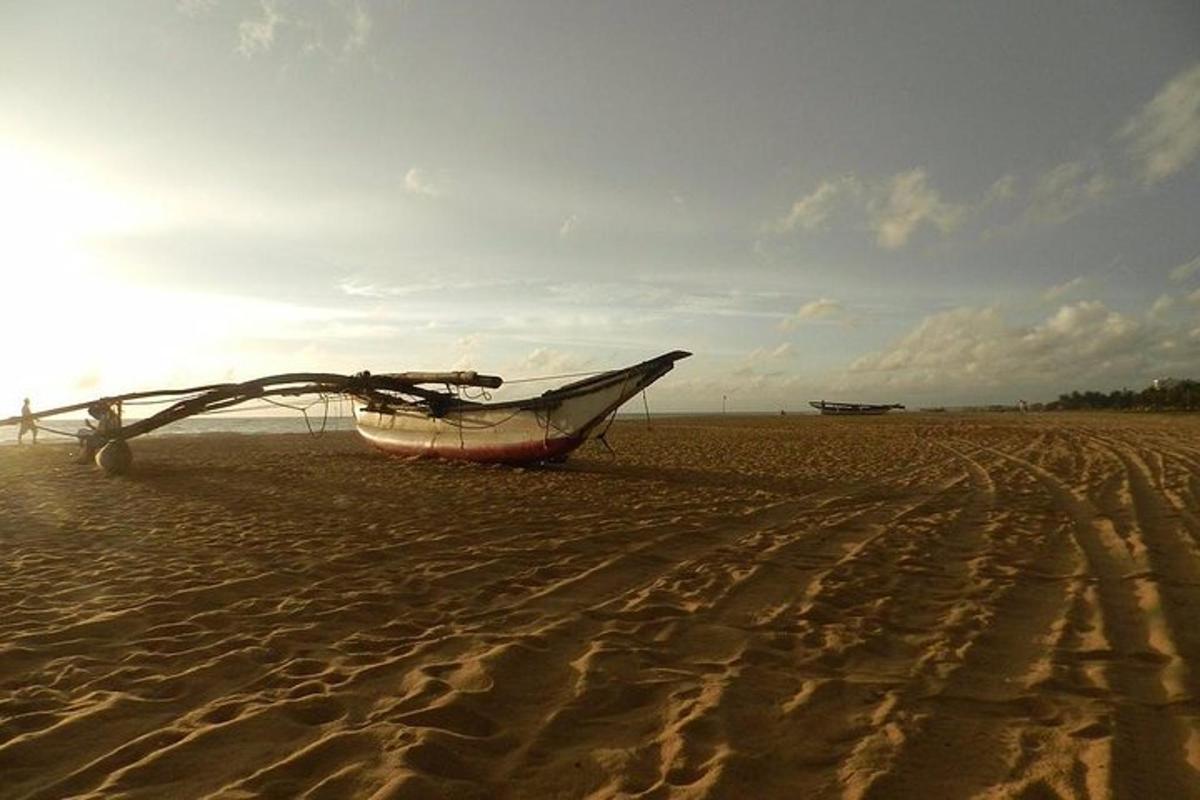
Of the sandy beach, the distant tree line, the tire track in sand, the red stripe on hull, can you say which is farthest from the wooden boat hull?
the distant tree line

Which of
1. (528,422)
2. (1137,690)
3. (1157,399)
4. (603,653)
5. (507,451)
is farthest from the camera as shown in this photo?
(1157,399)

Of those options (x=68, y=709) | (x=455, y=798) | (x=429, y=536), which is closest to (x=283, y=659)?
(x=68, y=709)

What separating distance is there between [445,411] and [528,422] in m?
2.84

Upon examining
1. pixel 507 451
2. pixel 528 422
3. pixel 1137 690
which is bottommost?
pixel 1137 690

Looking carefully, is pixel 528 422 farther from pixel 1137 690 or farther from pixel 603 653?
pixel 1137 690

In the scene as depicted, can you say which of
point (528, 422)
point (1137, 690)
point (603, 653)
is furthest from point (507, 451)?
point (1137, 690)

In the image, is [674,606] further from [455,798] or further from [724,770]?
[455,798]

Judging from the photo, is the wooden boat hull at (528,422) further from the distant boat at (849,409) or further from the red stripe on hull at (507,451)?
the distant boat at (849,409)

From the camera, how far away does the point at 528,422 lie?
46.0 feet

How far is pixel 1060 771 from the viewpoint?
2.53m

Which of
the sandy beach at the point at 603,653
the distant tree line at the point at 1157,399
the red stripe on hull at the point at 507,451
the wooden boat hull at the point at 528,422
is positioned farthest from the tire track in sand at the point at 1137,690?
the distant tree line at the point at 1157,399

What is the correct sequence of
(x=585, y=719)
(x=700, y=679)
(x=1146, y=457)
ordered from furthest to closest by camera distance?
(x=1146, y=457) < (x=700, y=679) < (x=585, y=719)

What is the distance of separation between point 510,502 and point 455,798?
7.09 m

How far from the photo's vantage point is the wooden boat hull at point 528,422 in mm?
13102
